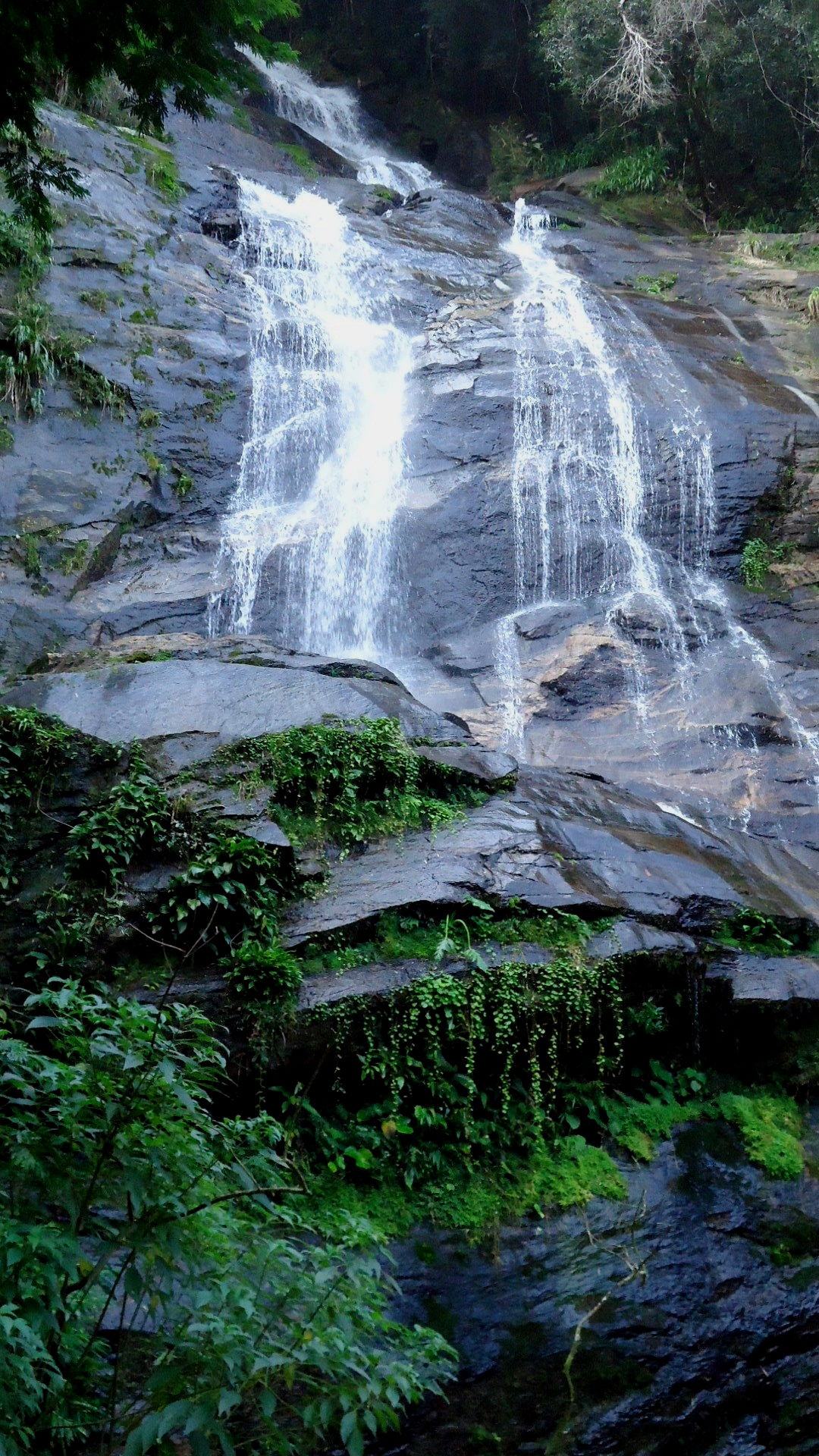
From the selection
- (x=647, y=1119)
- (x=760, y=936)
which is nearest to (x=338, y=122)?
(x=760, y=936)

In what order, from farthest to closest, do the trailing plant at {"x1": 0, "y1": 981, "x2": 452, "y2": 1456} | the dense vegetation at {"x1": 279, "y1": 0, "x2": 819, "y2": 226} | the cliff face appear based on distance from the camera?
1. the dense vegetation at {"x1": 279, "y1": 0, "x2": 819, "y2": 226}
2. the cliff face
3. the trailing plant at {"x1": 0, "y1": 981, "x2": 452, "y2": 1456}

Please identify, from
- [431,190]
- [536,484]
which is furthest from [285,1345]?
[431,190]

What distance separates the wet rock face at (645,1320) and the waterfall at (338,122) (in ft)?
72.7

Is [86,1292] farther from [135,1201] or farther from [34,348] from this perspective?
[34,348]

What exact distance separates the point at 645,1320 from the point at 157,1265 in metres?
3.75

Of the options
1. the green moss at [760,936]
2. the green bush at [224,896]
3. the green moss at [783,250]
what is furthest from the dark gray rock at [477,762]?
the green moss at [783,250]

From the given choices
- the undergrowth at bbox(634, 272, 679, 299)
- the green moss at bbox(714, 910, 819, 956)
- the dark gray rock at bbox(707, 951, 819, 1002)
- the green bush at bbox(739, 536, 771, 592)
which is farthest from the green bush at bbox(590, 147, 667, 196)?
the dark gray rock at bbox(707, 951, 819, 1002)

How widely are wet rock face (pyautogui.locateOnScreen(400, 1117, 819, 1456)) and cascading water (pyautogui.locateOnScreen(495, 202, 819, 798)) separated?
552 centimetres

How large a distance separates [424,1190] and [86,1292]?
3526mm

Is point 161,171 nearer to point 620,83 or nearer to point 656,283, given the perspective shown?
point 656,283

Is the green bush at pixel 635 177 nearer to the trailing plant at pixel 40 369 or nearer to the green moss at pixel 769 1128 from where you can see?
the trailing plant at pixel 40 369

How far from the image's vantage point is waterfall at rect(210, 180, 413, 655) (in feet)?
41.9

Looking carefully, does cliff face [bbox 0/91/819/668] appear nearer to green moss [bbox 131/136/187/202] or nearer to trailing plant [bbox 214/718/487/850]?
green moss [bbox 131/136/187/202]

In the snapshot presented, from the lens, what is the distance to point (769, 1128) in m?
6.92
